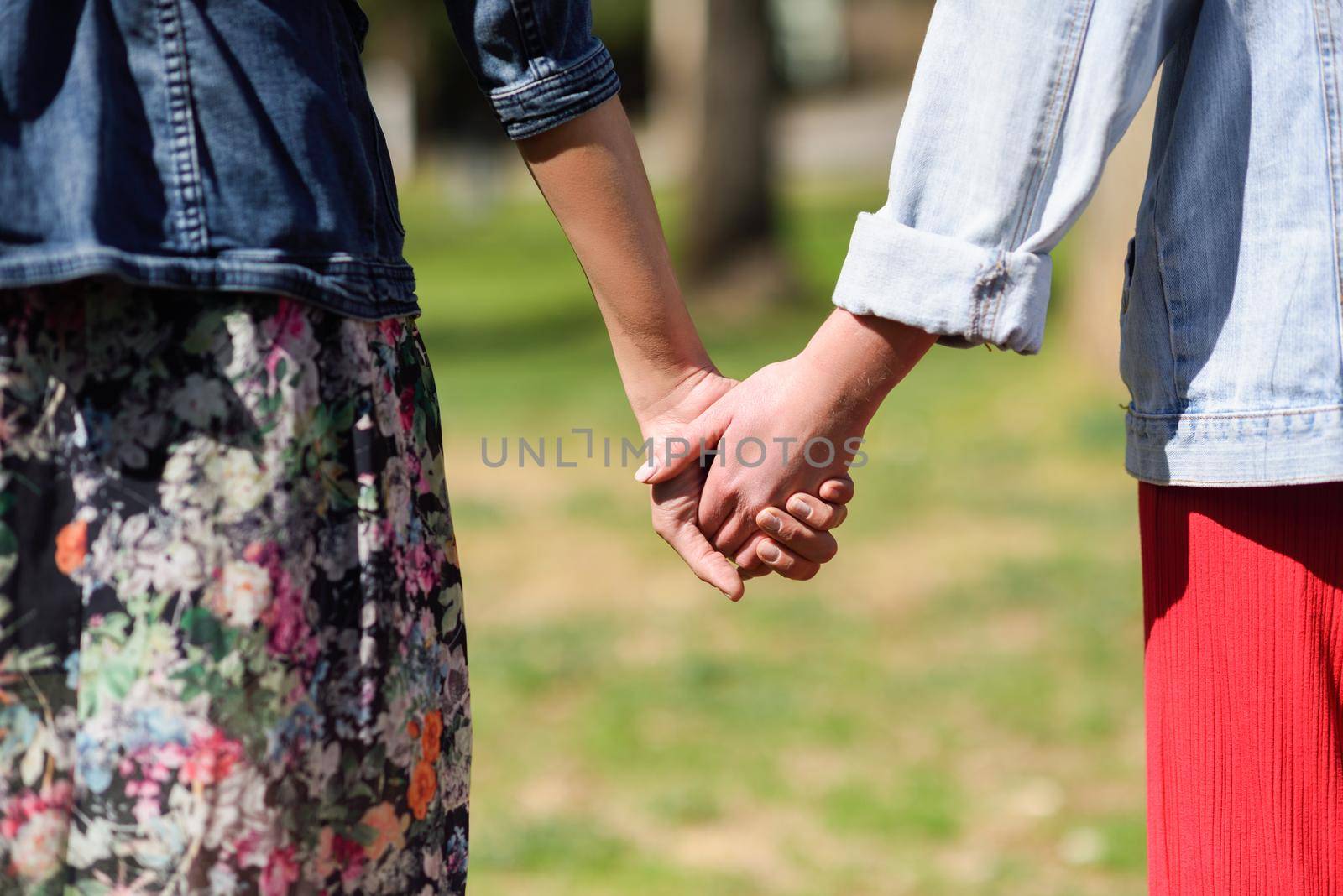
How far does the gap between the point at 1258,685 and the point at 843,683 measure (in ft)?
8.60

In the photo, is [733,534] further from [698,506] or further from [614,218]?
[614,218]

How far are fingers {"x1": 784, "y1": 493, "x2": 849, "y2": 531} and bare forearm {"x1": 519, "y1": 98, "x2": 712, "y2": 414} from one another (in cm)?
25

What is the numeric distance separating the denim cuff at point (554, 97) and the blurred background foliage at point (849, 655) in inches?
77.1

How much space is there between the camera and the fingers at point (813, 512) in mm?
1742

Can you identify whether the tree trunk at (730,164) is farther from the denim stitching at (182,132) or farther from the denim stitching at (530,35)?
the denim stitching at (182,132)

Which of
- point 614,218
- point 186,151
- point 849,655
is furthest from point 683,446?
point 849,655

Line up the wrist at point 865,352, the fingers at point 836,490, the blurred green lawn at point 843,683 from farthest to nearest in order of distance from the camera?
the blurred green lawn at point 843,683 < the fingers at point 836,490 < the wrist at point 865,352

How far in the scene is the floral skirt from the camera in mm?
1217

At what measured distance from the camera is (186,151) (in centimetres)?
123

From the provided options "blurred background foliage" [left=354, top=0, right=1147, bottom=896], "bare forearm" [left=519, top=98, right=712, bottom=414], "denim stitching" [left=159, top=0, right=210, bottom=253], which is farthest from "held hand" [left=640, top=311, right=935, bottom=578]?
"blurred background foliage" [left=354, top=0, right=1147, bottom=896]

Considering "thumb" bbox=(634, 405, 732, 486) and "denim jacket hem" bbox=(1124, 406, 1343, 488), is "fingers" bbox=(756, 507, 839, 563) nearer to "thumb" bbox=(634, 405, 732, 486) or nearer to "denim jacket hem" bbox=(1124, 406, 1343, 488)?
"thumb" bbox=(634, 405, 732, 486)

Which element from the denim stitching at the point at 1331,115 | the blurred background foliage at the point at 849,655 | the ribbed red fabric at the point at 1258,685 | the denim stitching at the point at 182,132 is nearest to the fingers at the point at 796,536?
the ribbed red fabric at the point at 1258,685

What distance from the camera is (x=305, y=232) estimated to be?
126 cm

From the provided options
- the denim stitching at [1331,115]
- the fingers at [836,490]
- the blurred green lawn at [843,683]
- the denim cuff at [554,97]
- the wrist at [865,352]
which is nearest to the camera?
the denim stitching at [1331,115]
